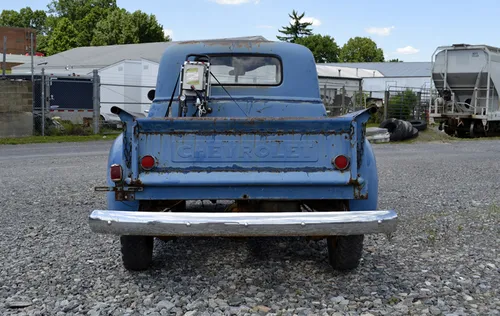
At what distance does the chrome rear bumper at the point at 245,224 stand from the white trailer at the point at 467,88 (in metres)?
21.6

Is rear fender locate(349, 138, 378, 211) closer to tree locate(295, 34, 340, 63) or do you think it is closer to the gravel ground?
the gravel ground

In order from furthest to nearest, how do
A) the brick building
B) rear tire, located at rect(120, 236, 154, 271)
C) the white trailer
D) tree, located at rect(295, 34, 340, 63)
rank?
tree, located at rect(295, 34, 340, 63), the brick building, the white trailer, rear tire, located at rect(120, 236, 154, 271)

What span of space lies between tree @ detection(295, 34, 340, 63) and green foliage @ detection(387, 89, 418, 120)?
7191cm

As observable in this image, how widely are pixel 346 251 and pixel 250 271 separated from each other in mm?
835

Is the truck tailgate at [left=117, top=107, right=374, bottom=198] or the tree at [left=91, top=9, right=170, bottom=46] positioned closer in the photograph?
the truck tailgate at [left=117, top=107, right=374, bottom=198]

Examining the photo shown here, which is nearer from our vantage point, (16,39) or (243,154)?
(243,154)

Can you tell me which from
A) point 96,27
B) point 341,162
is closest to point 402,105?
point 341,162

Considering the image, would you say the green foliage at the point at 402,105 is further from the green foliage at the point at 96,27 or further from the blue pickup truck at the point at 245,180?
the green foliage at the point at 96,27

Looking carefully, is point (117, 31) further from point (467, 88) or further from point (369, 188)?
point (369, 188)

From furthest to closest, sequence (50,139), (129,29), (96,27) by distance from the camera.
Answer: (96,27) → (129,29) → (50,139)

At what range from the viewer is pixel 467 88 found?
25.3 meters

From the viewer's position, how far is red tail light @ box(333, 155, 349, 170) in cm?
464

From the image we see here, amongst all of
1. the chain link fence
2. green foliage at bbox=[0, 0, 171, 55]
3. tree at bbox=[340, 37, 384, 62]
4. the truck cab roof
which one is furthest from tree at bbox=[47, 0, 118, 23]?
the truck cab roof

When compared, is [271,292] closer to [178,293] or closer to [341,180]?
[178,293]
